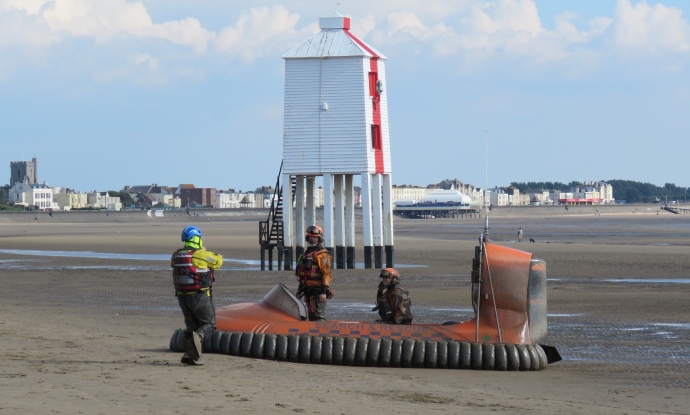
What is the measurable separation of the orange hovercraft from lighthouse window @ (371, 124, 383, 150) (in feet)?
55.3

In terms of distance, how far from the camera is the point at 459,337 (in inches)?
431

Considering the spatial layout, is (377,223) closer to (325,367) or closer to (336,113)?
(336,113)

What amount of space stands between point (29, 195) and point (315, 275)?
186942mm

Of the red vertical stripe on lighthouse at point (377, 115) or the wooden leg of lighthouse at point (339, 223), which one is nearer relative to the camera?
the red vertical stripe on lighthouse at point (377, 115)

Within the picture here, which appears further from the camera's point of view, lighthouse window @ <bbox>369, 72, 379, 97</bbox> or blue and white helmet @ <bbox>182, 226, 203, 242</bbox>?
lighthouse window @ <bbox>369, 72, 379, 97</bbox>

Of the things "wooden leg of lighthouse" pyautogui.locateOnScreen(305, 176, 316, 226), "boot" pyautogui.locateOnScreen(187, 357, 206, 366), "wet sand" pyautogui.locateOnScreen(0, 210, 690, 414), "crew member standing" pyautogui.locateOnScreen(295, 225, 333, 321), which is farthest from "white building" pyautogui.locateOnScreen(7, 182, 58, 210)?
"boot" pyautogui.locateOnScreen(187, 357, 206, 366)

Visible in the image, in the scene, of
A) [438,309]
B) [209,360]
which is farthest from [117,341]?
[438,309]

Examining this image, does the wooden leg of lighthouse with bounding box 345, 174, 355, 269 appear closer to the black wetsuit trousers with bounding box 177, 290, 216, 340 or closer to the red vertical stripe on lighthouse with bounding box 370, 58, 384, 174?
the red vertical stripe on lighthouse with bounding box 370, 58, 384, 174

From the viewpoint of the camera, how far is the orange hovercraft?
35.2ft

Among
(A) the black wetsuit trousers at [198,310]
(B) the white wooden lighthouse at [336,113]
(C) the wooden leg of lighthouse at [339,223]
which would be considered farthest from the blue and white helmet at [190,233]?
(C) the wooden leg of lighthouse at [339,223]

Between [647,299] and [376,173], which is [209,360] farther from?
[376,173]

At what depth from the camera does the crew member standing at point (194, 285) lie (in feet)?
32.3

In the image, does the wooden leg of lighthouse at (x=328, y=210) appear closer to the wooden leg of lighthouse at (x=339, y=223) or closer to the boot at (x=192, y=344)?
the wooden leg of lighthouse at (x=339, y=223)

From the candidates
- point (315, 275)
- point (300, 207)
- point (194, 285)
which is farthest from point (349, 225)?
point (194, 285)
